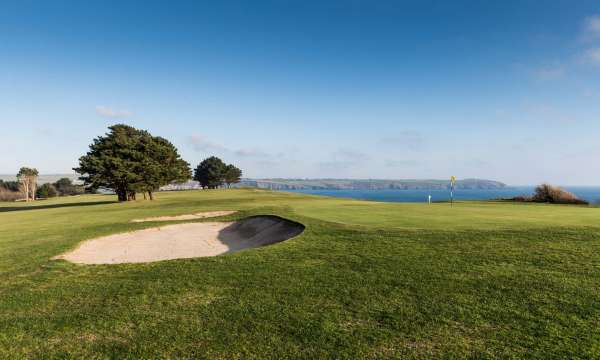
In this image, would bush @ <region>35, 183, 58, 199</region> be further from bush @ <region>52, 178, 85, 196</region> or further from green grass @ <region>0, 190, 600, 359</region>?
green grass @ <region>0, 190, 600, 359</region>

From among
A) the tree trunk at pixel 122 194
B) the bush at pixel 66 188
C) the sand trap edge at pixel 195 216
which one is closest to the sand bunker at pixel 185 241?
the sand trap edge at pixel 195 216

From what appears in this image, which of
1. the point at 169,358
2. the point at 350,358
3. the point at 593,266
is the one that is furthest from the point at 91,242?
the point at 593,266

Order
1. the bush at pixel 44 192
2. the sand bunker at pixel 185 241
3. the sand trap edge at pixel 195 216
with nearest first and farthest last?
the sand bunker at pixel 185 241, the sand trap edge at pixel 195 216, the bush at pixel 44 192

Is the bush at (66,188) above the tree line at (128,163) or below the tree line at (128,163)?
below

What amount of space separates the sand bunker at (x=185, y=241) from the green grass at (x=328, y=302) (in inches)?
104

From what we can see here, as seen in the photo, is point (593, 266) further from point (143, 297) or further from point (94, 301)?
point (94, 301)

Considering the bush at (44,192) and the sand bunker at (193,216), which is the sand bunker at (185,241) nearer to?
the sand bunker at (193,216)

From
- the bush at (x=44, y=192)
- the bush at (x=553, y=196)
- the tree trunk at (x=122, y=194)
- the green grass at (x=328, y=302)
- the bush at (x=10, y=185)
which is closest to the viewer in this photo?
the green grass at (x=328, y=302)

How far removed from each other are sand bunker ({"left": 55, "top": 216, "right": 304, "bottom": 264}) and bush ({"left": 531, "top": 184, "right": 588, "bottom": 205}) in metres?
35.9

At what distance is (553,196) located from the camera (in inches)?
1437

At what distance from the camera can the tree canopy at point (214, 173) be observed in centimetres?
11444

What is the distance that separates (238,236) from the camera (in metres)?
19.2

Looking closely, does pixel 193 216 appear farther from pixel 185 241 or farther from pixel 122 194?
pixel 122 194

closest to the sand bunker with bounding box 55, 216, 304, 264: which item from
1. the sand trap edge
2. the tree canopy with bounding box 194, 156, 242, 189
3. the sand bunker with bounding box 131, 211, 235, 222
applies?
the sand trap edge
